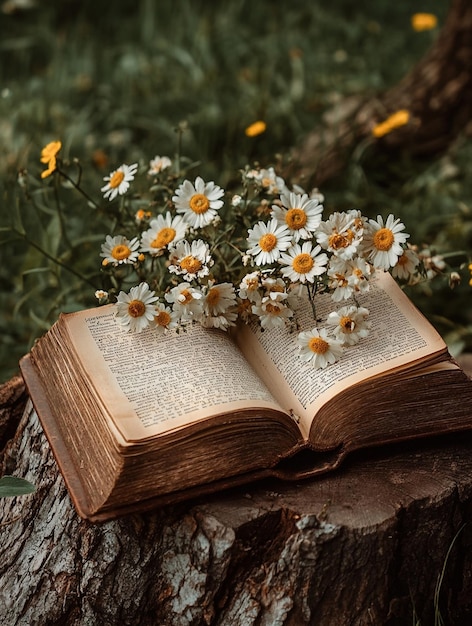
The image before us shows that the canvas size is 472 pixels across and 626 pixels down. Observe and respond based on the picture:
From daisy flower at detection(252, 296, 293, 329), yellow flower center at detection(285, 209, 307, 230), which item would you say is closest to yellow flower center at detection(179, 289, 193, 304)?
daisy flower at detection(252, 296, 293, 329)

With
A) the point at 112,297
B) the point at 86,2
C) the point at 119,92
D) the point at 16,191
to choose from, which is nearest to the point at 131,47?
the point at 119,92

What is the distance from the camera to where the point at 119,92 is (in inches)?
143

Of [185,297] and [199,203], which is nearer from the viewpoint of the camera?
[185,297]

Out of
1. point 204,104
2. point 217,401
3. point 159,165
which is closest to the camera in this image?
point 217,401

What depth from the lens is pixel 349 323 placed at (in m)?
1.42

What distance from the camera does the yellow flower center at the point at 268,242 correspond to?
147 centimetres

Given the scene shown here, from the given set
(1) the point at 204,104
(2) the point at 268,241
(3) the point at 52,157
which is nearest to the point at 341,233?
(2) the point at 268,241

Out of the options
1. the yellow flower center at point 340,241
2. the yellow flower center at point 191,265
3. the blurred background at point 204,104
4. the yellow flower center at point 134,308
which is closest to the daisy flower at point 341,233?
the yellow flower center at point 340,241

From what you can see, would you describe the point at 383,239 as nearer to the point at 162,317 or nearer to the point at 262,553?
the point at 162,317

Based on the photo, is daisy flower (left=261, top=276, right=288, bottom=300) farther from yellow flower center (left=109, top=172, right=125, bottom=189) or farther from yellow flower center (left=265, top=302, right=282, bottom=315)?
yellow flower center (left=109, top=172, right=125, bottom=189)

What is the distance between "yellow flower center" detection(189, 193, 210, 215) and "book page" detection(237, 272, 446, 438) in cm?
23

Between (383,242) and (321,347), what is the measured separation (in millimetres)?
219

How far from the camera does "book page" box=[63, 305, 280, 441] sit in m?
1.28

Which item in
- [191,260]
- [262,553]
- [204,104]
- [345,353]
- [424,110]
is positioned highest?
[191,260]
